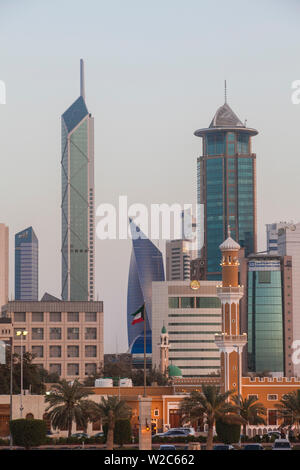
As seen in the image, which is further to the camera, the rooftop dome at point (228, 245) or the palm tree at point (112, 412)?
the rooftop dome at point (228, 245)

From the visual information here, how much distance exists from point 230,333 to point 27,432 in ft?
141

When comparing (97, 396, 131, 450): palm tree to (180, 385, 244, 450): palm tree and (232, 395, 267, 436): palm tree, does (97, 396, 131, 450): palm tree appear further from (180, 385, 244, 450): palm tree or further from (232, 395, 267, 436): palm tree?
(232, 395, 267, 436): palm tree

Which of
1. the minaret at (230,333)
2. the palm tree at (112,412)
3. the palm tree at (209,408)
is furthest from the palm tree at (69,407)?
the minaret at (230,333)

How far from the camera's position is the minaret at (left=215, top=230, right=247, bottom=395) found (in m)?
142

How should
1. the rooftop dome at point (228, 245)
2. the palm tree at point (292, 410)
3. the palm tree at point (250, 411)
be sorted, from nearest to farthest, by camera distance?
1. the palm tree at point (292, 410)
2. the palm tree at point (250, 411)
3. the rooftop dome at point (228, 245)

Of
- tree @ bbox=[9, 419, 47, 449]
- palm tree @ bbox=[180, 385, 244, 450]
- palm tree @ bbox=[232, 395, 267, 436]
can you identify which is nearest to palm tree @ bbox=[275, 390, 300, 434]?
palm tree @ bbox=[232, 395, 267, 436]

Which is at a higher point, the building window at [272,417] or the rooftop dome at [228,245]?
the rooftop dome at [228,245]

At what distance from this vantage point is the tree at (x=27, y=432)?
10419 cm

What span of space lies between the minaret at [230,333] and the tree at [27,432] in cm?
3933

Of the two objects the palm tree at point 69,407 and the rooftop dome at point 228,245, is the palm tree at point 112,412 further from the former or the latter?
the rooftop dome at point 228,245

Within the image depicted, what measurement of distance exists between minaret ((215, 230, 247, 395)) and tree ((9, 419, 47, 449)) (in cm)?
3933
